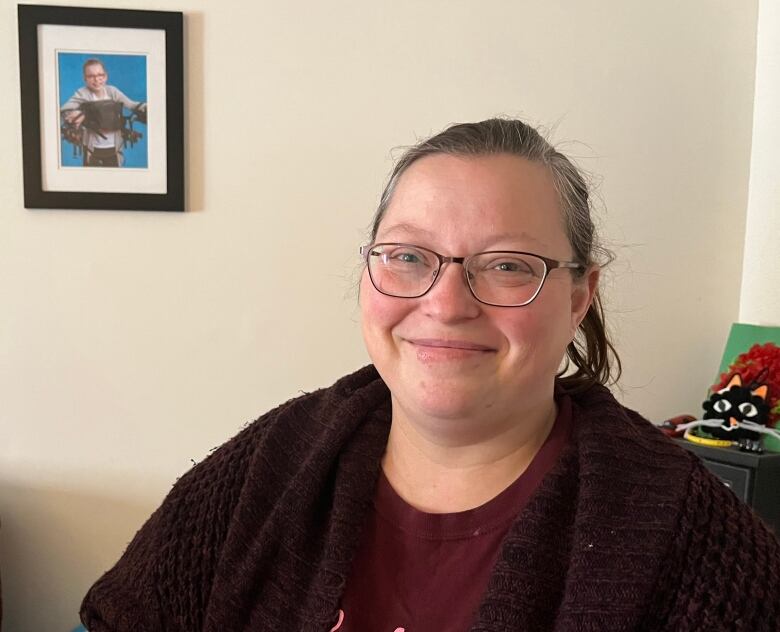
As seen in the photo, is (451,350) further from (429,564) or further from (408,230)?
(429,564)

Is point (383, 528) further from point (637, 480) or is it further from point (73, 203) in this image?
point (73, 203)

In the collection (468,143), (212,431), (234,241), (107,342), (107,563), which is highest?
(468,143)

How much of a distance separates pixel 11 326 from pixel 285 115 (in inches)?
39.7

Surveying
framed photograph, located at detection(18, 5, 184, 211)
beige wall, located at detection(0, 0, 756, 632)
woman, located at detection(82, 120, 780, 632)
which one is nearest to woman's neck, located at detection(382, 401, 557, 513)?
woman, located at detection(82, 120, 780, 632)

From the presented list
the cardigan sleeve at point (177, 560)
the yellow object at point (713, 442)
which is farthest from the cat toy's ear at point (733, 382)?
the cardigan sleeve at point (177, 560)

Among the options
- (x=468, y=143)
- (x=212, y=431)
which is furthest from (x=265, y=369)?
(x=468, y=143)

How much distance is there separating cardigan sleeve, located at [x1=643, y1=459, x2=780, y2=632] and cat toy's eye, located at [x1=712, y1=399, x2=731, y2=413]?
1.06 m

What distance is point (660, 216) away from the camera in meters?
2.27

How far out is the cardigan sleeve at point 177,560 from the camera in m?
1.11

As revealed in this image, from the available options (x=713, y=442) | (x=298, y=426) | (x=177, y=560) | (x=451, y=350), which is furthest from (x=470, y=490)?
(x=713, y=442)

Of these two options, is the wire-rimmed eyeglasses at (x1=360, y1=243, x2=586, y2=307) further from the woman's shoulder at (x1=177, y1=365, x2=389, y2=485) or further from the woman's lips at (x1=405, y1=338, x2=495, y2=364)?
the woman's shoulder at (x1=177, y1=365, x2=389, y2=485)

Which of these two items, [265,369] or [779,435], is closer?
[779,435]

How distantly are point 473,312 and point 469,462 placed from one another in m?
0.24

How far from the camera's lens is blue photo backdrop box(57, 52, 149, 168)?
6.70 ft
